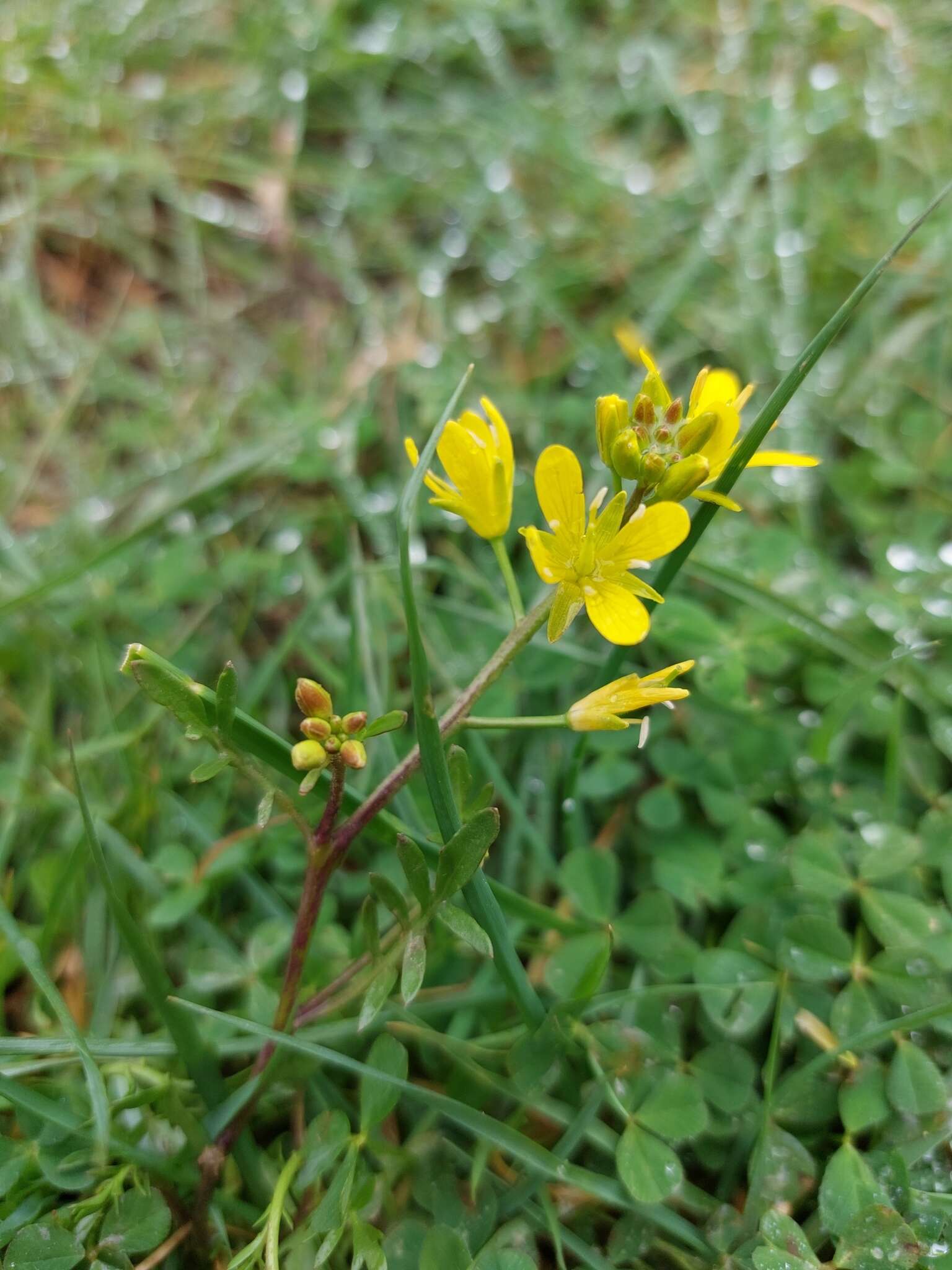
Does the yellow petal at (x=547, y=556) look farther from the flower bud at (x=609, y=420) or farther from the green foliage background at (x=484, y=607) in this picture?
the green foliage background at (x=484, y=607)

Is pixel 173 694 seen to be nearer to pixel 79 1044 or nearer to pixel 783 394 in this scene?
pixel 79 1044

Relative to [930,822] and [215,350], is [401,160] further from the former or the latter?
[930,822]

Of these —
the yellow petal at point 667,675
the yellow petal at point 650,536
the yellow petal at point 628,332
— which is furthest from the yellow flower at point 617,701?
the yellow petal at point 628,332

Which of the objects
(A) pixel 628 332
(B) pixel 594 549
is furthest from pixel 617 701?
(A) pixel 628 332

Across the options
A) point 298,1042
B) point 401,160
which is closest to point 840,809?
point 298,1042

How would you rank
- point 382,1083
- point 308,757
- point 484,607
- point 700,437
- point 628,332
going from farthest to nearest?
point 628,332
point 484,607
point 382,1083
point 700,437
point 308,757

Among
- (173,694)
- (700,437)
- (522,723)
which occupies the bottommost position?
(522,723)

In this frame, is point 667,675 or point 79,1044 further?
point 79,1044

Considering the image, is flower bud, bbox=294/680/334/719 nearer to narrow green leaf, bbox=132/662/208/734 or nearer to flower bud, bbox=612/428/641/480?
narrow green leaf, bbox=132/662/208/734
